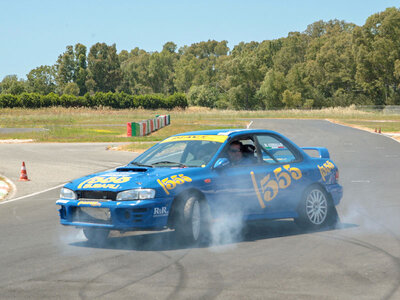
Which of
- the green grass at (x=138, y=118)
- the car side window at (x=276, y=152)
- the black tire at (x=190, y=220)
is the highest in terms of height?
the car side window at (x=276, y=152)

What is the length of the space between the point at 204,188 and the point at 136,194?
0.96m

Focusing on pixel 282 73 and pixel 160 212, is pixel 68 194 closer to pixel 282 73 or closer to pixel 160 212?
pixel 160 212

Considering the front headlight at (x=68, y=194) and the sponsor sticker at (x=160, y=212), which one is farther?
the front headlight at (x=68, y=194)

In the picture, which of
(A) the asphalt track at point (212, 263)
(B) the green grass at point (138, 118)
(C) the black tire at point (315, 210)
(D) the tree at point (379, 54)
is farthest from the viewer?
(D) the tree at point (379, 54)

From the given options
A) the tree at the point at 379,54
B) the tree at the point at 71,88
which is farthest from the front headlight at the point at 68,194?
the tree at the point at 71,88

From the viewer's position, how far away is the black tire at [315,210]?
31.4 feet

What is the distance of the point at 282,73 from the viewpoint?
134m

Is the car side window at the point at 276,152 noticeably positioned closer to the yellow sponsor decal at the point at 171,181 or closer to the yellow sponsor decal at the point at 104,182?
the yellow sponsor decal at the point at 171,181

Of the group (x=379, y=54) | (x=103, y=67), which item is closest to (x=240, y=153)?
(x=379, y=54)

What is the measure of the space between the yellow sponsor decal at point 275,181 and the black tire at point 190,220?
109cm

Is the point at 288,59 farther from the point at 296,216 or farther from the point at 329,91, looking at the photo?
the point at 296,216

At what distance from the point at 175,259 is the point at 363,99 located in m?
116

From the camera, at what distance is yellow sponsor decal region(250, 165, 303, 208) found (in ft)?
30.1

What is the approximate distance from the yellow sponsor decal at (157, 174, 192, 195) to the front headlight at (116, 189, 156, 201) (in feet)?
0.51
